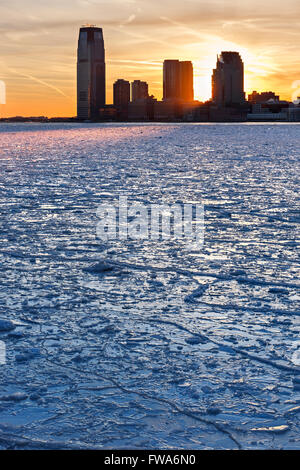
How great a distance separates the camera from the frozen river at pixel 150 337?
2850 mm

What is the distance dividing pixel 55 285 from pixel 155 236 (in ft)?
8.08

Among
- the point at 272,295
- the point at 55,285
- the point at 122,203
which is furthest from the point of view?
the point at 122,203

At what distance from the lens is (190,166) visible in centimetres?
1888

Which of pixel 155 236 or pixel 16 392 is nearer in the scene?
pixel 16 392

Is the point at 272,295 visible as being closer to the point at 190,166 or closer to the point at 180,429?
the point at 180,429

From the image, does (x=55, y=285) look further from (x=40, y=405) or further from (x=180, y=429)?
(x=180, y=429)

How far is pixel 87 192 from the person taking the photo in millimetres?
11938

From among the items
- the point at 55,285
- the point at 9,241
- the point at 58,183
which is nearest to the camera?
the point at 55,285

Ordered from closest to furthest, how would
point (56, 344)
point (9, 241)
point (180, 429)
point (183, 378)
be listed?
point (180, 429) → point (183, 378) → point (56, 344) → point (9, 241)

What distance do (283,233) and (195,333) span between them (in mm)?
3673

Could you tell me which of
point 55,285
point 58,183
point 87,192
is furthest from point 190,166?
point 55,285

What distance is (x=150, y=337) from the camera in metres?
4.03

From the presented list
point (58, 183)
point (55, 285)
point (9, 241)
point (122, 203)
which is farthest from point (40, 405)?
point (58, 183)

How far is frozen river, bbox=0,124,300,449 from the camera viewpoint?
9.35ft
